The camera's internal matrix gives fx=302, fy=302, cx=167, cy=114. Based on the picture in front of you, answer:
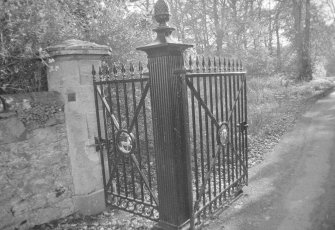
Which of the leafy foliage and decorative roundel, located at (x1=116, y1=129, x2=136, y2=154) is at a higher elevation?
the leafy foliage

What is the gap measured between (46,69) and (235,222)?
3.22 m

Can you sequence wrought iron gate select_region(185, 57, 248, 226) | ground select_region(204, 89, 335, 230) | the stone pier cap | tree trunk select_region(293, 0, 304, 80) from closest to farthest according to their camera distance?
wrought iron gate select_region(185, 57, 248, 226) → the stone pier cap → ground select_region(204, 89, 335, 230) → tree trunk select_region(293, 0, 304, 80)

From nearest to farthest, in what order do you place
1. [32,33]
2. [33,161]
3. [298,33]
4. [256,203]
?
[33,161]
[32,33]
[256,203]
[298,33]

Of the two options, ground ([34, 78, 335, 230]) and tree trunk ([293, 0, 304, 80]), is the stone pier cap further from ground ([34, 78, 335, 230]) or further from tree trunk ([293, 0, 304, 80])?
tree trunk ([293, 0, 304, 80])

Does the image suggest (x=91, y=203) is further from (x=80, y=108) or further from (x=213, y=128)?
(x=213, y=128)

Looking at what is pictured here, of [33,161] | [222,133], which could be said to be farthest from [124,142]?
[222,133]

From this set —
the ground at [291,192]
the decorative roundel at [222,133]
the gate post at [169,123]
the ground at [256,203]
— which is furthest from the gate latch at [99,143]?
the ground at [291,192]

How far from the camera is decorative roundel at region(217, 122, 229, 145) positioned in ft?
13.1

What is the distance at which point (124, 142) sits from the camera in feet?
13.2

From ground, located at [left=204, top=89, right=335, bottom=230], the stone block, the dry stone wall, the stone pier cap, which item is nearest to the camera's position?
the dry stone wall

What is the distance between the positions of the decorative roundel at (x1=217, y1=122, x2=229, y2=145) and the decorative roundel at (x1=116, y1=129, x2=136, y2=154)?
1139 millimetres

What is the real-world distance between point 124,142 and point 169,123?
96 centimetres

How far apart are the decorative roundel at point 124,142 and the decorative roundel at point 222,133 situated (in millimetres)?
1139

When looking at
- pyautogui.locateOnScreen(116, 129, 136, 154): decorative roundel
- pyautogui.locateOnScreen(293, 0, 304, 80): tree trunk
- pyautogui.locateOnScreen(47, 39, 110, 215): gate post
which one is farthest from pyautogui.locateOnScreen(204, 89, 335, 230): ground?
pyautogui.locateOnScreen(293, 0, 304, 80): tree trunk
